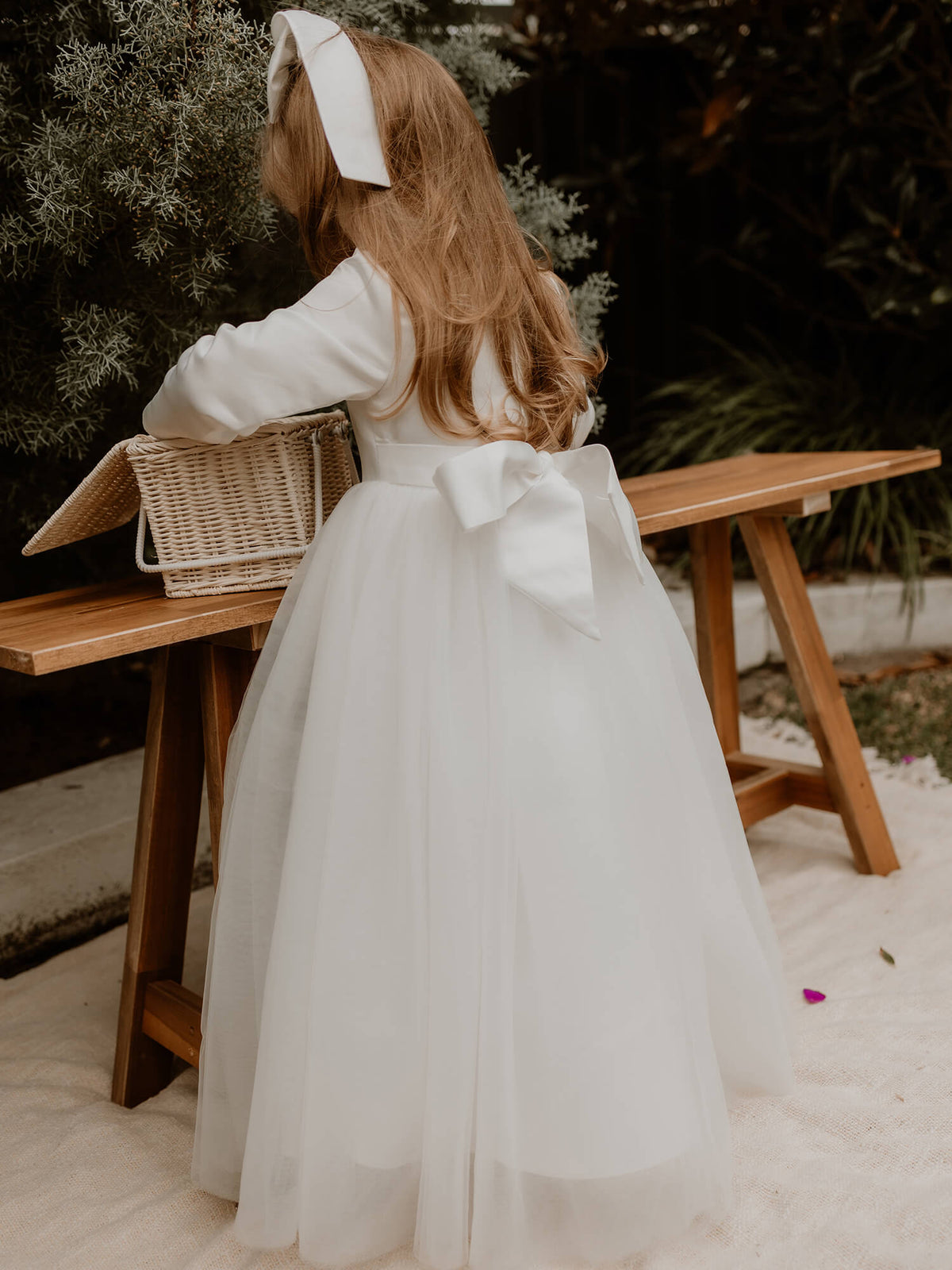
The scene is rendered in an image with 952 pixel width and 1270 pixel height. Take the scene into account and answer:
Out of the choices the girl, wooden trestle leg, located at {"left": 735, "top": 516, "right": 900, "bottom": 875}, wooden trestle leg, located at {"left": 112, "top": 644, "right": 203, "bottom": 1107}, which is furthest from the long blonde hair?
wooden trestle leg, located at {"left": 735, "top": 516, "right": 900, "bottom": 875}

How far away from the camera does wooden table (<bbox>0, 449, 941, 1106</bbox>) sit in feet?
5.29

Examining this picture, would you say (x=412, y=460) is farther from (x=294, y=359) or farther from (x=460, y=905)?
(x=460, y=905)

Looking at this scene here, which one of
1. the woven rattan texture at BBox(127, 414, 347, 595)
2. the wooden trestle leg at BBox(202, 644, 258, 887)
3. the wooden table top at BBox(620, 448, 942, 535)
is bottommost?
the wooden trestle leg at BBox(202, 644, 258, 887)

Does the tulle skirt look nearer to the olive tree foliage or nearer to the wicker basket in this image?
the wicker basket

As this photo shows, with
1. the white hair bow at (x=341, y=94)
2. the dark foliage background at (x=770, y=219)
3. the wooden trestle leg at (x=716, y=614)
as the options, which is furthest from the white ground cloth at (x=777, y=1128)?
the dark foliage background at (x=770, y=219)

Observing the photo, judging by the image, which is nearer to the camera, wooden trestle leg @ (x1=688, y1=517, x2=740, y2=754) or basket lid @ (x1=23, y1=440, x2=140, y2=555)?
basket lid @ (x1=23, y1=440, x2=140, y2=555)

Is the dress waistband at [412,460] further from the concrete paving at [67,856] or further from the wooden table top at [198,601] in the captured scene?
the concrete paving at [67,856]

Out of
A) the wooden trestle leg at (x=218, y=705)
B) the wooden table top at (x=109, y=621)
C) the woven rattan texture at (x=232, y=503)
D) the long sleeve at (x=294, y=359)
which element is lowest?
the wooden trestle leg at (x=218, y=705)

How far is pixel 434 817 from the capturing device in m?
1.47

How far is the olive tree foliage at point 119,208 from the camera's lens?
2.05 meters

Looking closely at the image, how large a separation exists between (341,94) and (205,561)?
68cm

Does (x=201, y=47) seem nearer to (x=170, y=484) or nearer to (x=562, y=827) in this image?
(x=170, y=484)

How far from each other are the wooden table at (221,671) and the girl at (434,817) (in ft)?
0.64

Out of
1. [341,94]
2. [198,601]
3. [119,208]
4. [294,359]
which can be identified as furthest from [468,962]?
[119,208]
